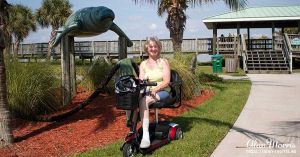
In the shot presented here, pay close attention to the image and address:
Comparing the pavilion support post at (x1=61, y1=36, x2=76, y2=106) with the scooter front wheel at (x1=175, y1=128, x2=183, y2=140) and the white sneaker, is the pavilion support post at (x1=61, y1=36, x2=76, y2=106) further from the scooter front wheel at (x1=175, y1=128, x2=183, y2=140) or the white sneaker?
the white sneaker

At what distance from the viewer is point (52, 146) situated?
6.49 m

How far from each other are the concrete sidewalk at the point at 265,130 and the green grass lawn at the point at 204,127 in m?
0.14

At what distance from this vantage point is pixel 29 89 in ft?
27.1

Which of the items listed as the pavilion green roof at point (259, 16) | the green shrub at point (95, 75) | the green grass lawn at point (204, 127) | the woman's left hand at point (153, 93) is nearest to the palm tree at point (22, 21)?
the pavilion green roof at point (259, 16)

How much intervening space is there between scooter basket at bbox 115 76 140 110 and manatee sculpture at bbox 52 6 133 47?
3.90 metres

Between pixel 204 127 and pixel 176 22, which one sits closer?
pixel 204 127

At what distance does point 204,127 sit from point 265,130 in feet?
3.19

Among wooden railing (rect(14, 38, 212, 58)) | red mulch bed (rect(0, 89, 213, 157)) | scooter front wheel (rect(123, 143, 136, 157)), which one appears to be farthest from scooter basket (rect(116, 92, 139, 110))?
wooden railing (rect(14, 38, 212, 58))

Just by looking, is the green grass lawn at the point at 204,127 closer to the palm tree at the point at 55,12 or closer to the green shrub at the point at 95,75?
the green shrub at the point at 95,75

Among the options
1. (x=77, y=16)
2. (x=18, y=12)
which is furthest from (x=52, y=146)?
(x=18, y=12)

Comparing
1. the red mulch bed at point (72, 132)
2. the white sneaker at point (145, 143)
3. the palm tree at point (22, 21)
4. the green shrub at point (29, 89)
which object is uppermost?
the palm tree at point (22, 21)

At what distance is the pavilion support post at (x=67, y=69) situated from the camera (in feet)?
31.6

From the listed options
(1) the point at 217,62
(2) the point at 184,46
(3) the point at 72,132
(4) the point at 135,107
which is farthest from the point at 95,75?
(2) the point at 184,46

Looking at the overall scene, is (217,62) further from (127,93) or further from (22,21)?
(22,21)
